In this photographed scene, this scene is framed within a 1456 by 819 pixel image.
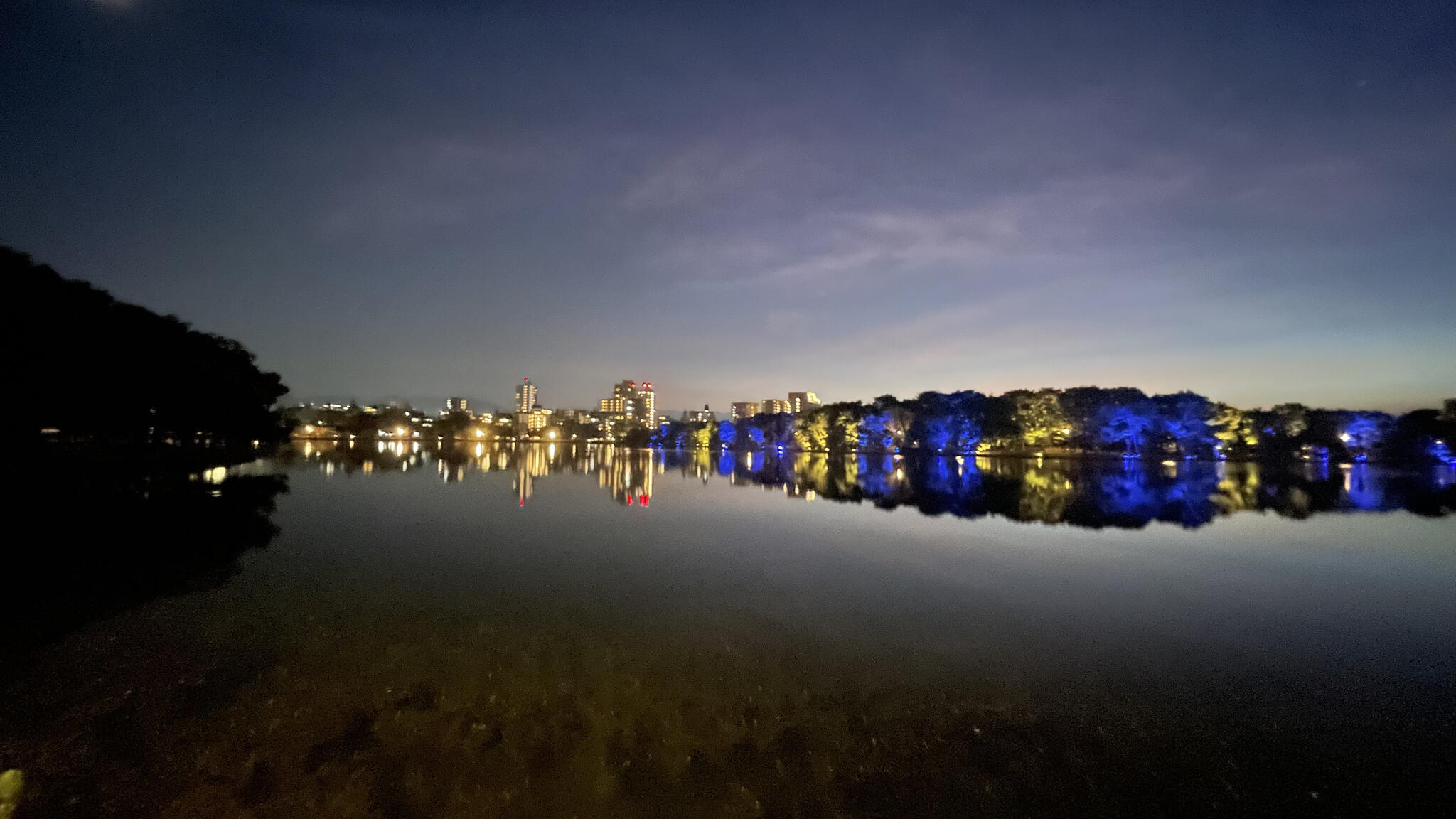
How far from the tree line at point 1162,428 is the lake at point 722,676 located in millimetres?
65736

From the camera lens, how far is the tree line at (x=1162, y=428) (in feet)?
246

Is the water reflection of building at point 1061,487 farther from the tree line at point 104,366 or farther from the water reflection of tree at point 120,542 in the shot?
the water reflection of tree at point 120,542

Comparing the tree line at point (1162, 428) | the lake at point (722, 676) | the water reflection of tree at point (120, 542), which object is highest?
the tree line at point (1162, 428)

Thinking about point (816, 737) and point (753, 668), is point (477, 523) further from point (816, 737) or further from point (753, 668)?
point (816, 737)

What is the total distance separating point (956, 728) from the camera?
5625mm

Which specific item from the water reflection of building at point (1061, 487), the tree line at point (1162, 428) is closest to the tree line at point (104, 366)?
the water reflection of building at point (1061, 487)

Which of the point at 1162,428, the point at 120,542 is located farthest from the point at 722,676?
the point at 1162,428

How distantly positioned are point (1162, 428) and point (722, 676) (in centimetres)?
8458

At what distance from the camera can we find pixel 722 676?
6.77 metres

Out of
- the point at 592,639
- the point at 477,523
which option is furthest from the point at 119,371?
the point at 592,639

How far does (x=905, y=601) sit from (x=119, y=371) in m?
41.2

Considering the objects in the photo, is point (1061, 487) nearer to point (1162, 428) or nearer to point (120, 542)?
point (120, 542)

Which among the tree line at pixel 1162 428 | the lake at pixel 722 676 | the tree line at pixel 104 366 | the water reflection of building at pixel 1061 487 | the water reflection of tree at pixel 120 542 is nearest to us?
the lake at pixel 722 676

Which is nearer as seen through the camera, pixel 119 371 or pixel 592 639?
pixel 592 639
